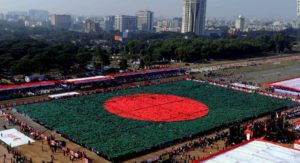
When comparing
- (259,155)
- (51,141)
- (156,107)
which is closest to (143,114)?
(156,107)

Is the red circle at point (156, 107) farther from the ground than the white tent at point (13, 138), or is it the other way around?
the red circle at point (156, 107)

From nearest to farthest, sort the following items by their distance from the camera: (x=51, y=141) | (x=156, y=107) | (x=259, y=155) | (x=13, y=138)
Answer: (x=259, y=155)
(x=51, y=141)
(x=13, y=138)
(x=156, y=107)

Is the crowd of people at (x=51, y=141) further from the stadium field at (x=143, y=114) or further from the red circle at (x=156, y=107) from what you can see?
the red circle at (x=156, y=107)

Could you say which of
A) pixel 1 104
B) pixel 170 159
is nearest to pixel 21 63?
pixel 1 104

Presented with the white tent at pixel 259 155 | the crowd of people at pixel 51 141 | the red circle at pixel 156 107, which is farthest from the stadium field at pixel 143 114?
the white tent at pixel 259 155

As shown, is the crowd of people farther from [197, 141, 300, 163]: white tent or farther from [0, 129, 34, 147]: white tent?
[197, 141, 300, 163]: white tent

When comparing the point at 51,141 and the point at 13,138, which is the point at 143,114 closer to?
the point at 51,141

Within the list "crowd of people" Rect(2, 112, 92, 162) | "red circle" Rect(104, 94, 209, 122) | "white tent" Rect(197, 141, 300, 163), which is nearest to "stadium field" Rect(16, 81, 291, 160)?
"red circle" Rect(104, 94, 209, 122)
